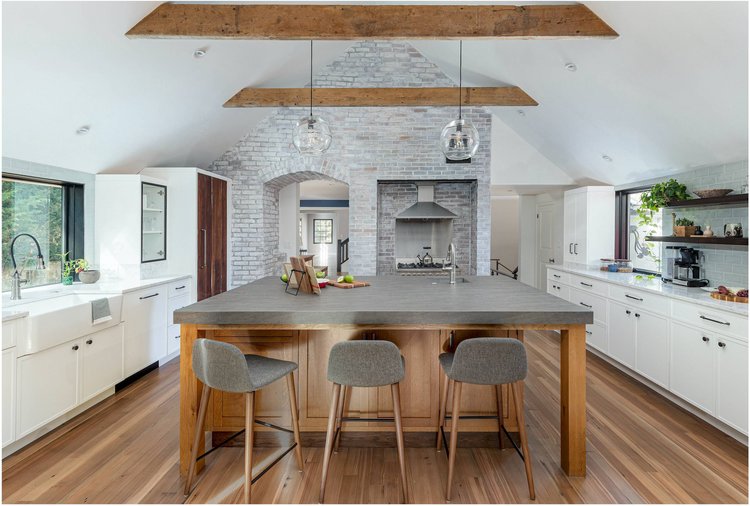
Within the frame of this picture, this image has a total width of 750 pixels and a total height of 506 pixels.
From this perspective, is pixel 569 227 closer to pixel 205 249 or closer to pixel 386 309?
pixel 386 309

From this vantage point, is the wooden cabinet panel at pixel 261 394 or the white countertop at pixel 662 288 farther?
the white countertop at pixel 662 288

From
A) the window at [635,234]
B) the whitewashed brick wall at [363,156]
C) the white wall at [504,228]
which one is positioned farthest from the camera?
the white wall at [504,228]

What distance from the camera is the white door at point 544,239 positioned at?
7090 mm

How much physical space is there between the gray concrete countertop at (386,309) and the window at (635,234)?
3.09 m

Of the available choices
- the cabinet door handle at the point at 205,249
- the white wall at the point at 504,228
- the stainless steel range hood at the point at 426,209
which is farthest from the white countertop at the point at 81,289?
the white wall at the point at 504,228

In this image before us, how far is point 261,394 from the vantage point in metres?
2.74

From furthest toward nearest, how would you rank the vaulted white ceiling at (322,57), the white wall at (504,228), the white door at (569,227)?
the white wall at (504,228)
the white door at (569,227)
the vaulted white ceiling at (322,57)

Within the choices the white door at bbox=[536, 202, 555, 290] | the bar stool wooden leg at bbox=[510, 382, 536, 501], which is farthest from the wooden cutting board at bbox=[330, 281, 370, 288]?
the white door at bbox=[536, 202, 555, 290]

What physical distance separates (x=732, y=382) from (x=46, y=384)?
456cm

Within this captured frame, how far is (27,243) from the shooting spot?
3.75 m

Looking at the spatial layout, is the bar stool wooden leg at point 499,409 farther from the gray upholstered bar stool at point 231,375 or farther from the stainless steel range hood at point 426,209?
the stainless steel range hood at point 426,209

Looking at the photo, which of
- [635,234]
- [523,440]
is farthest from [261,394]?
[635,234]

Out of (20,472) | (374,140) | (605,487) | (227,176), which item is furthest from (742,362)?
(227,176)

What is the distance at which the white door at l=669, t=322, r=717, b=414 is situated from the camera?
3020 mm
